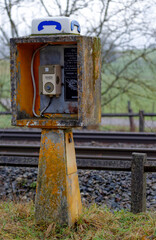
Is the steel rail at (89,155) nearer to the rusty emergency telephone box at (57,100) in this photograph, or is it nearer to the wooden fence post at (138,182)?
the wooden fence post at (138,182)

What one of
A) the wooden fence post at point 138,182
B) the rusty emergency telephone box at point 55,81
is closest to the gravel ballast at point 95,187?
the wooden fence post at point 138,182

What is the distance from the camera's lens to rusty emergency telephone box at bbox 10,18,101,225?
13.4ft

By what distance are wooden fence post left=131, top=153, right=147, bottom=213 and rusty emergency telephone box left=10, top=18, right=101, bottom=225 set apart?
2.58 feet

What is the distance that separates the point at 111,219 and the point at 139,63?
1042cm

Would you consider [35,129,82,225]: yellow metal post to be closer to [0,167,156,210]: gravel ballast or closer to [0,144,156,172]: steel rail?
[0,144,156,172]: steel rail

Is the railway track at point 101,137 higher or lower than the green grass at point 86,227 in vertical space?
higher

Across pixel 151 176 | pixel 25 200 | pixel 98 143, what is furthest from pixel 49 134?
pixel 98 143

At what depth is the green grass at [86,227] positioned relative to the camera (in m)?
4.04

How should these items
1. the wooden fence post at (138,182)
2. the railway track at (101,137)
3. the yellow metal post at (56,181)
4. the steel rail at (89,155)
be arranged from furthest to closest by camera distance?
the railway track at (101,137)
the steel rail at (89,155)
the wooden fence post at (138,182)
the yellow metal post at (56,181)

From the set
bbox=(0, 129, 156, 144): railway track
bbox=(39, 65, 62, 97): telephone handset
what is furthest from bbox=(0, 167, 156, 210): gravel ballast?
bbox=(0, 129, 156, 144): railway track

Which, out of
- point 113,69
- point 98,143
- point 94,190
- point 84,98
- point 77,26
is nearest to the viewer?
point 84,98

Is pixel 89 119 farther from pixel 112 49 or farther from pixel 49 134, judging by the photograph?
pixel 112 49

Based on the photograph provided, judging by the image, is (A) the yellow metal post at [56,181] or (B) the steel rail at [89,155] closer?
(A) the yellow metal post at [56,181]

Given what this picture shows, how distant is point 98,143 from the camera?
977 centimetres
